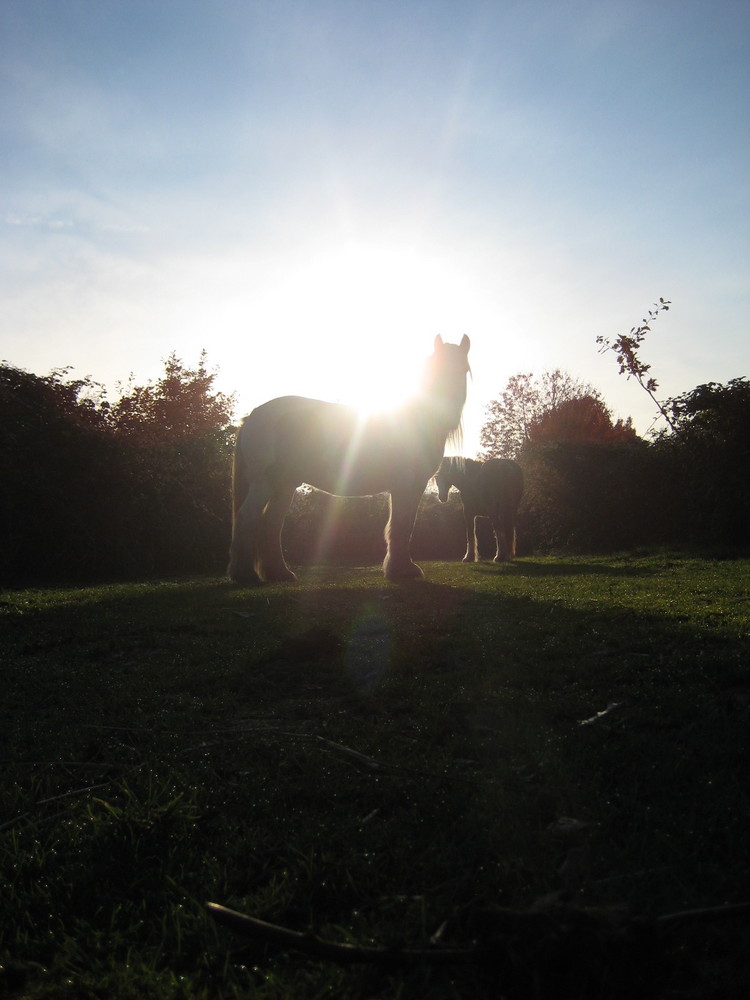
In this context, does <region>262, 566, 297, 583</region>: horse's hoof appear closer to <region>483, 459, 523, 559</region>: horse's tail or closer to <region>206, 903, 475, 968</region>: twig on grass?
<region>483, 459, 523, 559</region>: horse's tail

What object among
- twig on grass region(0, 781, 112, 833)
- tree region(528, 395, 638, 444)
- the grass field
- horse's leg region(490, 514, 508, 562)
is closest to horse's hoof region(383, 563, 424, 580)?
the grass field

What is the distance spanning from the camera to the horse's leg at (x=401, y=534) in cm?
914

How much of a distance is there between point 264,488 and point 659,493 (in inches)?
486

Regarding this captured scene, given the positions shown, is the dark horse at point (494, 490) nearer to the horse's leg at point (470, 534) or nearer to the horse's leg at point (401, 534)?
the horse's leg at point (470, 534)

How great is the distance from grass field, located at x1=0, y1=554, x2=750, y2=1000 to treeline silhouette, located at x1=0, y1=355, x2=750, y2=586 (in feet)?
32.4

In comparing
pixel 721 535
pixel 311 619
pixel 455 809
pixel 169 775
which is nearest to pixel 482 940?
pixel 455 809

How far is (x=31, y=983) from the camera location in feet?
5.12

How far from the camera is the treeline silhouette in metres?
13.5

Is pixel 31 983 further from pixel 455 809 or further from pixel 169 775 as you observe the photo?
pixel 455 809

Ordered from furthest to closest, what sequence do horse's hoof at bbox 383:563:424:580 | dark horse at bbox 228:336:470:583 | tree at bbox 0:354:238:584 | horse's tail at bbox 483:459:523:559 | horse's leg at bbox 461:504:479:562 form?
1. horse's leg at bbox 461:504:479:562
2. horse's tail at bbox 483:459:523:559
3. tree at bbox 0:354:238:584
4. dark horse at bbox 228:336:470:583
5. horse's hoof at bbox 383:563:424:580

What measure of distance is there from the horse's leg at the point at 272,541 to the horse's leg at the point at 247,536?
0.16m

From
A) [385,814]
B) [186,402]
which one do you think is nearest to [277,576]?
[385,814]

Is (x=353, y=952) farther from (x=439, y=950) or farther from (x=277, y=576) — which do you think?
(x=277, y=576)

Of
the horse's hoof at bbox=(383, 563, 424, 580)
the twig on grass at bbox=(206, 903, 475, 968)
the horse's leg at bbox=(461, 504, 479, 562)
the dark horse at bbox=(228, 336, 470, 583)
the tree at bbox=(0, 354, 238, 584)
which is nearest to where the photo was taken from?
the twig on grass at bbox=(206, 903, 475, 968)
